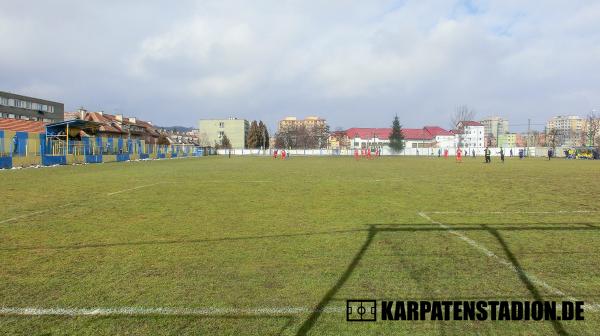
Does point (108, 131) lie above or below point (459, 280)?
above

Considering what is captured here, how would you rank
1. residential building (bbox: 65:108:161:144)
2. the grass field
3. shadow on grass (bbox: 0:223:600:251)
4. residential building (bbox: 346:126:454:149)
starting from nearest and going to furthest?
the grass field → shadow on grass (bbox: 0:223:600:251) → residential building (bbox: 65:108:161:144) → residential building (bbox: 346:126:454:149)

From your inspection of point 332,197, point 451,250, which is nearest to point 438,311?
point 451,250

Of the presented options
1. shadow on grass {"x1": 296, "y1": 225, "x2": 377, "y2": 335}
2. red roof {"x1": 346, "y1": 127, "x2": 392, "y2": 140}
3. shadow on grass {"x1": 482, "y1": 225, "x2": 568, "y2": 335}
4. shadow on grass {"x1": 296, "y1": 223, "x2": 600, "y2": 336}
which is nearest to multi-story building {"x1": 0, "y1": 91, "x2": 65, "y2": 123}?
shadow on grass {"x1": 296, "y1": 223, "x2": 600, "y2": 336}

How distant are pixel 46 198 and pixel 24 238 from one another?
6.17 metres

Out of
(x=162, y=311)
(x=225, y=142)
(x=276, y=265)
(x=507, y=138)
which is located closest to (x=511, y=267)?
(x=276, y=265)

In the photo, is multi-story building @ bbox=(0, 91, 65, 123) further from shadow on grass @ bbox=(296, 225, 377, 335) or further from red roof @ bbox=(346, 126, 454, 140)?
red roof @ bbox=(346, 126, 454, 140)

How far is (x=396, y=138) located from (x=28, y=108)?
82.2 m

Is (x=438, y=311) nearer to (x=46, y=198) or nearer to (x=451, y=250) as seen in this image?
(x=451, y=250)

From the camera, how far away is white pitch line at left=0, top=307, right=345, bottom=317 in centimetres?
356

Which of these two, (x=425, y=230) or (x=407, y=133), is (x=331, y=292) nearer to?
(x=425, y=230)

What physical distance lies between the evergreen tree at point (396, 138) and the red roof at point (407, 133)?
26.9 metres

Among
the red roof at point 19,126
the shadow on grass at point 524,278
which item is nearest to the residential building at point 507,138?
the red roof at point 19,126

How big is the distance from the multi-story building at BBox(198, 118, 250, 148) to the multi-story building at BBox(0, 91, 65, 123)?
210ft

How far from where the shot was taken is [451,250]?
579cm
